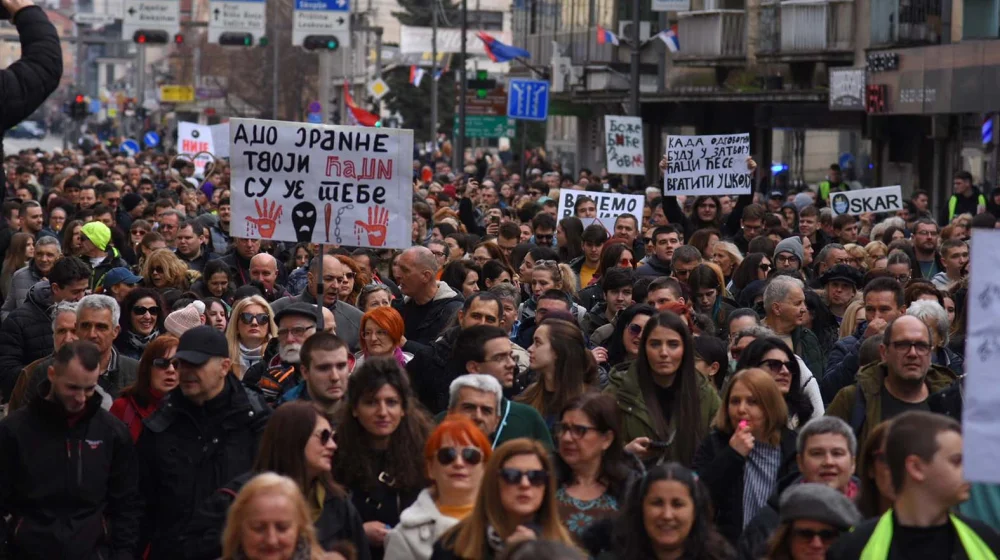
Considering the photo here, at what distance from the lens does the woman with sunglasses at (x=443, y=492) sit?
20.1ft

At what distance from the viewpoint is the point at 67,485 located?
280 inches

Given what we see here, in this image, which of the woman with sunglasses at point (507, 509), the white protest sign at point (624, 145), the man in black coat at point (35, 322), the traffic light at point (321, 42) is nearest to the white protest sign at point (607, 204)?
the white protest sign at point (624, 145)

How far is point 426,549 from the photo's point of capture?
611 centimetres

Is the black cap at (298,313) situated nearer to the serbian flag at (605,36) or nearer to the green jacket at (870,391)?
the green jacket at (870,391)

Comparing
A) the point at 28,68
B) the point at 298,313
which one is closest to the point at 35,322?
the point at 298,313

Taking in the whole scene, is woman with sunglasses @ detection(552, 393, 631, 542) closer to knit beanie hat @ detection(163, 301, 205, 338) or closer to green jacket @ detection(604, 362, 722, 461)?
green jacket @ detection(604, 362, 722, 461)


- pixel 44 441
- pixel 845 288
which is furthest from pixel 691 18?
pixel 44 441

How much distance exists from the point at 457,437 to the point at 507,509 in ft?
1.66

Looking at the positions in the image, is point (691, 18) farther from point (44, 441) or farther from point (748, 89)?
point (44, 441)

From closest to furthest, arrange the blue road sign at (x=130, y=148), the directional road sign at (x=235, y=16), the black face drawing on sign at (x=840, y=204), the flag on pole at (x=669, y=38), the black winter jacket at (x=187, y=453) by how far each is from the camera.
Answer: the black winter jacket at (x=187, y=453) < the black face drawing on sign at (x=840, y=204) < the flag on pole at (x=669, y=38) < the directional road sign at (x=235, y=16) < the blue road sign at (x=130, y=148)

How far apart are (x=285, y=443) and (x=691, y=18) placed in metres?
30.7

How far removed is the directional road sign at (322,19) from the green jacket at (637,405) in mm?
32474

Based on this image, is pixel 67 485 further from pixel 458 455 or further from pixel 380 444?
pixel 458 455

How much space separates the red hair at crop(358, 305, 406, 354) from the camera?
936 centimetres
